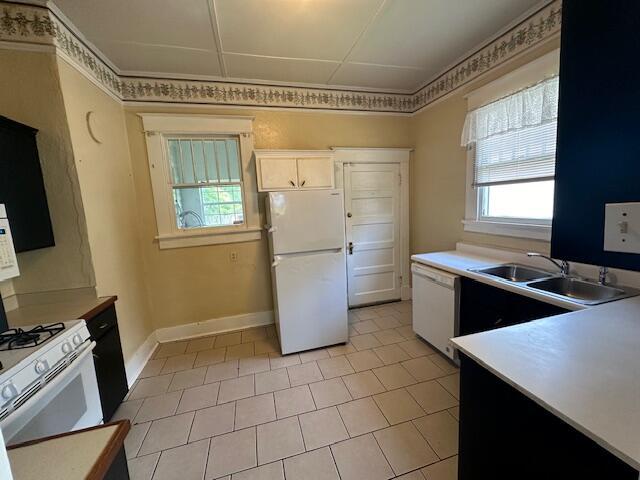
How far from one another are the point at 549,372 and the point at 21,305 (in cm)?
289

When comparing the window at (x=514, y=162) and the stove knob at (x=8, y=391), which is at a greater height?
the window at (x=514, y=162)

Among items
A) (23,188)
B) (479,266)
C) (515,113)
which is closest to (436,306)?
(479,266)

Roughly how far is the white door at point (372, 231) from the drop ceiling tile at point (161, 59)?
175cm

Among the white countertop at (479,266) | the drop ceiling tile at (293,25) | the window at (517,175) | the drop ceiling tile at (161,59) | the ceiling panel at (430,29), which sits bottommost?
the white countertop at (479,266)

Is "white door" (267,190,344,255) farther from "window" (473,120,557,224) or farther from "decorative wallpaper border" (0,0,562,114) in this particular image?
"window" (473,120,557,224)

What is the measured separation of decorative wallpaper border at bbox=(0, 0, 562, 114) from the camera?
1697 mm

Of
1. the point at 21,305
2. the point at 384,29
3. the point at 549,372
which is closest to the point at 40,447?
the point at 549,372

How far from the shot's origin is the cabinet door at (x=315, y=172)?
296cm

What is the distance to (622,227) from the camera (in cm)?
125

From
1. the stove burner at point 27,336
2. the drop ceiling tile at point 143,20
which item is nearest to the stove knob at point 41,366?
the stove burner at point 27,336

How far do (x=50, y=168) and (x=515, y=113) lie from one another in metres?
3.36

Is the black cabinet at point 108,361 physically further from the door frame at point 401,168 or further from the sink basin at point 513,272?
the sink basin at point 513,272

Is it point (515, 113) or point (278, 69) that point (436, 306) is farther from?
point (278, 69)

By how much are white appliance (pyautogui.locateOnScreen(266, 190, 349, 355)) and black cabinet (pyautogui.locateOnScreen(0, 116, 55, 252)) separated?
1.52 m
